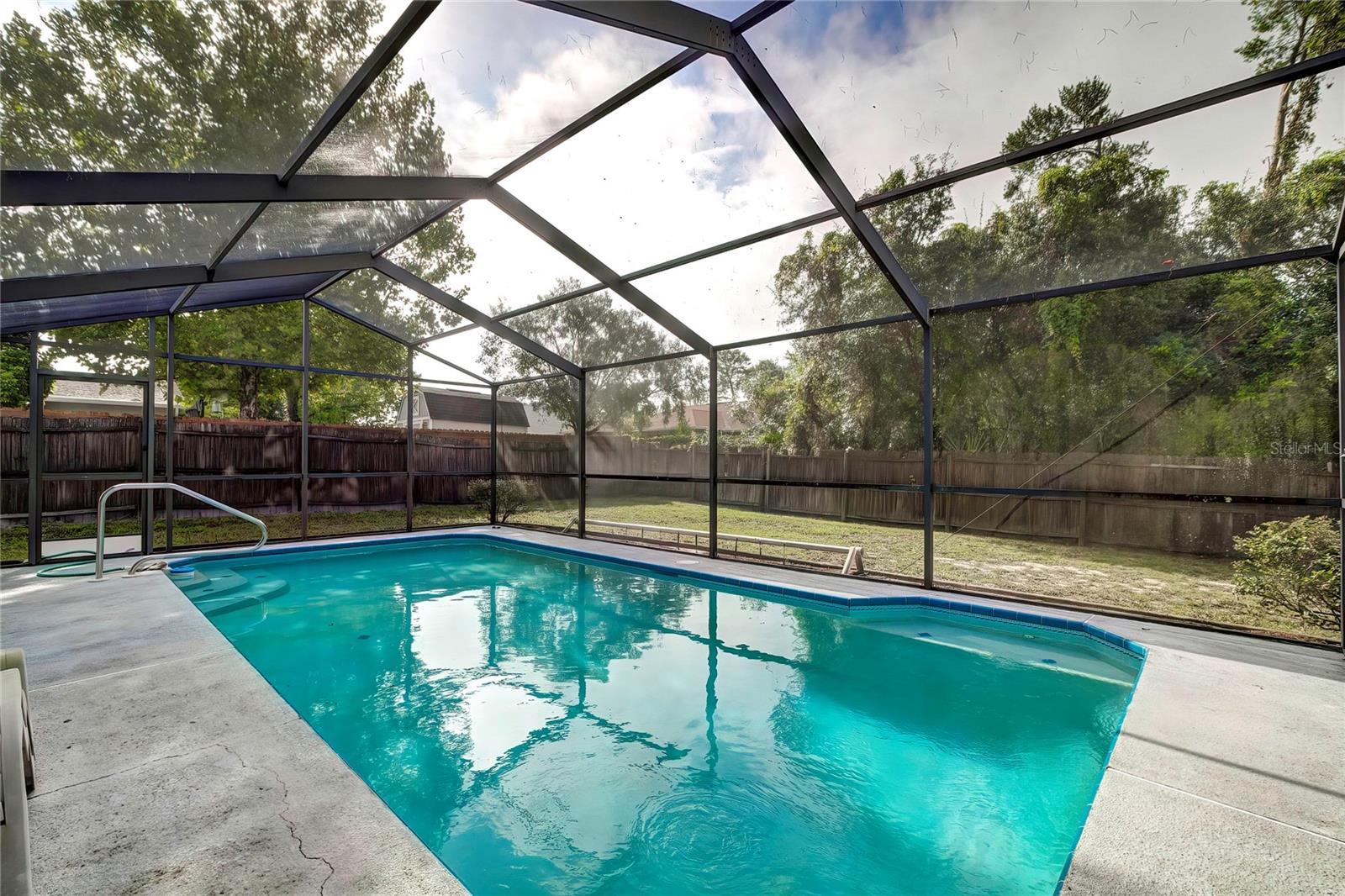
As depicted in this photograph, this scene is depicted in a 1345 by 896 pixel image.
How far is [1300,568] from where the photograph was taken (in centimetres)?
437

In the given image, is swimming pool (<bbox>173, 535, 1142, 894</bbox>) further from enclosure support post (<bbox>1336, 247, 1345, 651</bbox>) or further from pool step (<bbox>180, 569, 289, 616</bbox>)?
enclosure support post (<bbox>1336, 247, 1345, 651</bbox>)

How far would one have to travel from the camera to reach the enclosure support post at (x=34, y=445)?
5.38 m

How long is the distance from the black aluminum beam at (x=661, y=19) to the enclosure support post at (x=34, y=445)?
6.40 meters

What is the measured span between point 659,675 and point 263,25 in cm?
420

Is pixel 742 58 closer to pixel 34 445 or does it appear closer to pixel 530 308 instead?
pixel 530 308

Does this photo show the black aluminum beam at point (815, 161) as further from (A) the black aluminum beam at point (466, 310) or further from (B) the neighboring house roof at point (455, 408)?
(B) the neighboring house roof at point (455, 408)

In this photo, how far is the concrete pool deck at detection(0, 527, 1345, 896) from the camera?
1515 millimetres

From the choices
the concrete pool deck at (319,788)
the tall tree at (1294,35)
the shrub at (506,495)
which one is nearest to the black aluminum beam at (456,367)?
the shrub at (506,495)

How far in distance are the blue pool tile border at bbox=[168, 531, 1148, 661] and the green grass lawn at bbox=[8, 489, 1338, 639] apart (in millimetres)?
715

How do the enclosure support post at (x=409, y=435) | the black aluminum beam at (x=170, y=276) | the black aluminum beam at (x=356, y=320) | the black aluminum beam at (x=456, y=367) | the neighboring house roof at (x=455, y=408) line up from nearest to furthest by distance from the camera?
the black aluminum beam at (x=170, y=276)
the black aluminum beam at (x=356, y=320)
the enclosure support post at (x=409, y=435)
the black aluminum beam at (x=456, y=367)
the neighboring house roof at (x=455, y=408)

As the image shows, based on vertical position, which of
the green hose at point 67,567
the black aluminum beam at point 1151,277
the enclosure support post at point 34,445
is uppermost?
the black aluminum beam at point 1151,277

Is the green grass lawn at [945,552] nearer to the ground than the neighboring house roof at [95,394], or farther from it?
nearer to the ground

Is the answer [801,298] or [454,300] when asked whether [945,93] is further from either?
[801,298]

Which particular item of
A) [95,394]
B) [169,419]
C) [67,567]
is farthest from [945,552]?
[95,394]
